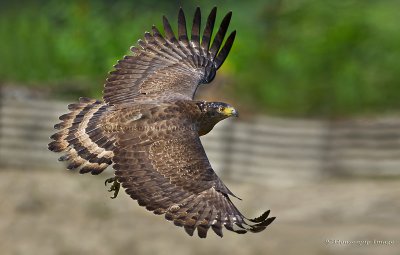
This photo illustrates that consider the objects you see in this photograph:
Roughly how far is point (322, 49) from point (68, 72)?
160 inches

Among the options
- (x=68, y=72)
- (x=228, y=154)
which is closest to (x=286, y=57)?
(x=228, y=154)

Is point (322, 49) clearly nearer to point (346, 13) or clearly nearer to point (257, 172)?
point (346, 13)

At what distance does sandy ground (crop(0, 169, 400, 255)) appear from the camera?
53.7 feet

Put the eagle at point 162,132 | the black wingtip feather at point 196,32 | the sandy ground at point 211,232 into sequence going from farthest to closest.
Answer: the sandy ground at point 211,232, the black wingtip feather at point 196,32, the eagle at point 162,132

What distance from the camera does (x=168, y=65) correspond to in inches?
458

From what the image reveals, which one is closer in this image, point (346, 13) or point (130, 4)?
point (346, 13)

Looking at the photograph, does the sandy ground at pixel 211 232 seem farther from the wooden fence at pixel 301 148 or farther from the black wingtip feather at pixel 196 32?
the black wingtip feather at pixel 196 32

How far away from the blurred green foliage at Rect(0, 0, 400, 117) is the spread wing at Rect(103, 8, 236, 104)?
21.6 ft

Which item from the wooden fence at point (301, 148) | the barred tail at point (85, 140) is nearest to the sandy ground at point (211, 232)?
the wooden fence at point (301, 148)

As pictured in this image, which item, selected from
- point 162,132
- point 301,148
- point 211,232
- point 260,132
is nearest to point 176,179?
point 162,132

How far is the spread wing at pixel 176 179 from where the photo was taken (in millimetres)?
9336

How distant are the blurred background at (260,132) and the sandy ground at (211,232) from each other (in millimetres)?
20

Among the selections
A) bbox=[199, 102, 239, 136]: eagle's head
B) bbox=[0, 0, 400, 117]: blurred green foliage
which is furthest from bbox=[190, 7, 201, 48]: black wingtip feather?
bbox=[0, 0, 400, 117]: blurred green foliage

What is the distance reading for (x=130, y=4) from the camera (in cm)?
2173
